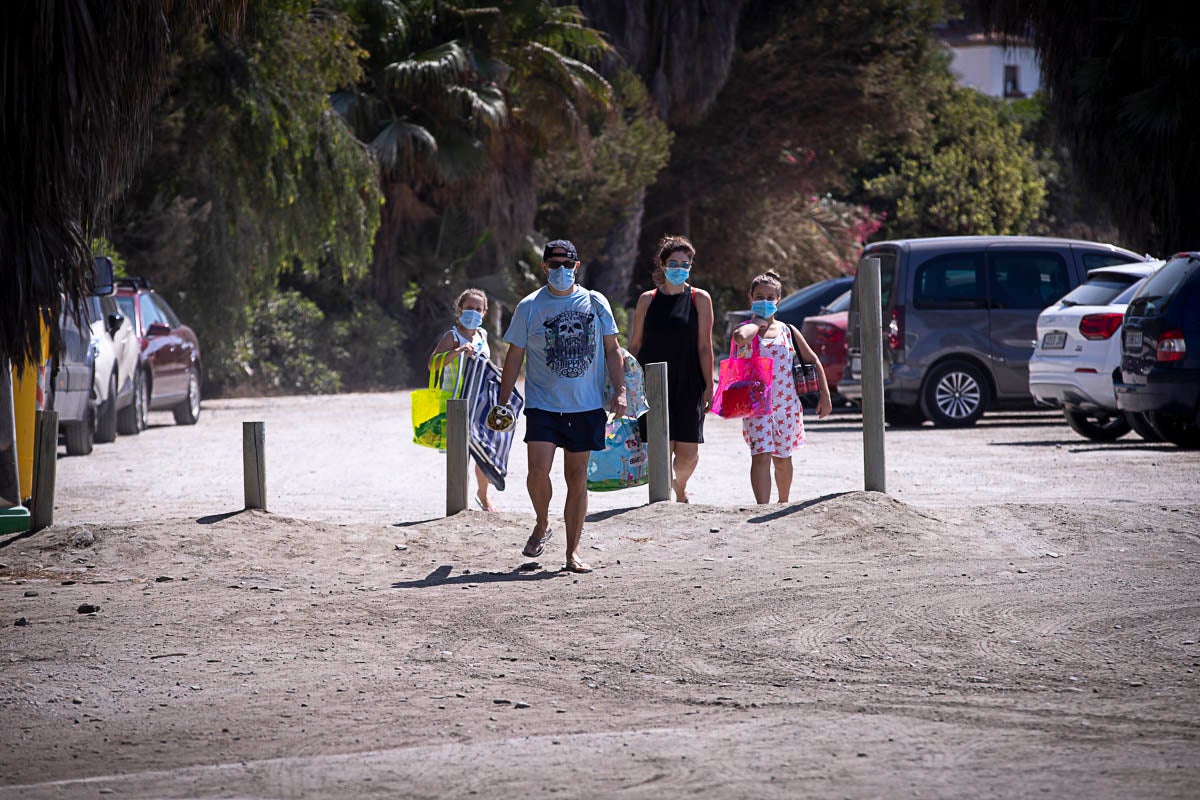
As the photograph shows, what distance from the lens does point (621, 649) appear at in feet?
22.1

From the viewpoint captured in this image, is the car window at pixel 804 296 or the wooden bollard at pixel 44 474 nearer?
the wooden bollard at pixel 44 474

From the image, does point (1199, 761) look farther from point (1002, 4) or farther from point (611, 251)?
point (611, 251)

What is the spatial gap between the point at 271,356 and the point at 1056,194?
3316 cm

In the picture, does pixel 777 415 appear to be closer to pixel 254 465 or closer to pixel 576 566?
pixel 576 566

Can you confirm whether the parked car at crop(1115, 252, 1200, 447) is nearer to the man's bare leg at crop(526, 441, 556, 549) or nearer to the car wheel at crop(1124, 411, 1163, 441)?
the car wheel at crop(1124, 411, 1163, 441)

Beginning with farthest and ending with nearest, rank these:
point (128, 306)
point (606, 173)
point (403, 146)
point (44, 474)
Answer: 1. point (606, 173)
2. point (403, 146)
3. point (128, 306)
4. point (44, 474)

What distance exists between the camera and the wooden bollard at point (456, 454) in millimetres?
10633

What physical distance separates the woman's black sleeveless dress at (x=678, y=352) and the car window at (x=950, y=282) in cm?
769

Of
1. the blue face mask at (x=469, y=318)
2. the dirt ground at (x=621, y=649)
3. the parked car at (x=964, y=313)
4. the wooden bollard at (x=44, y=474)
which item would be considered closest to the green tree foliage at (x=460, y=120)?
the parked car at (x=964, y=313)

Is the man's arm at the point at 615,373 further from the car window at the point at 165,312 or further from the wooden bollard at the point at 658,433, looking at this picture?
the car window at the point at 165,312

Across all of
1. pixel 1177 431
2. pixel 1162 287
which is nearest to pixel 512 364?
pixel 1162 287

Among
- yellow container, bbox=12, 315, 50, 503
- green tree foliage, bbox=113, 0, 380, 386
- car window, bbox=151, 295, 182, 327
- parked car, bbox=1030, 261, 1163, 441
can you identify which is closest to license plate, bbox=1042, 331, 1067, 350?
parked car, bbox=1030, 261, 1163, 441

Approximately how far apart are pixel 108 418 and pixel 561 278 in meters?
10.5

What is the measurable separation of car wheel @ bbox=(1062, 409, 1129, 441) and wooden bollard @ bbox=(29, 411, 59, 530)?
1024 cm
